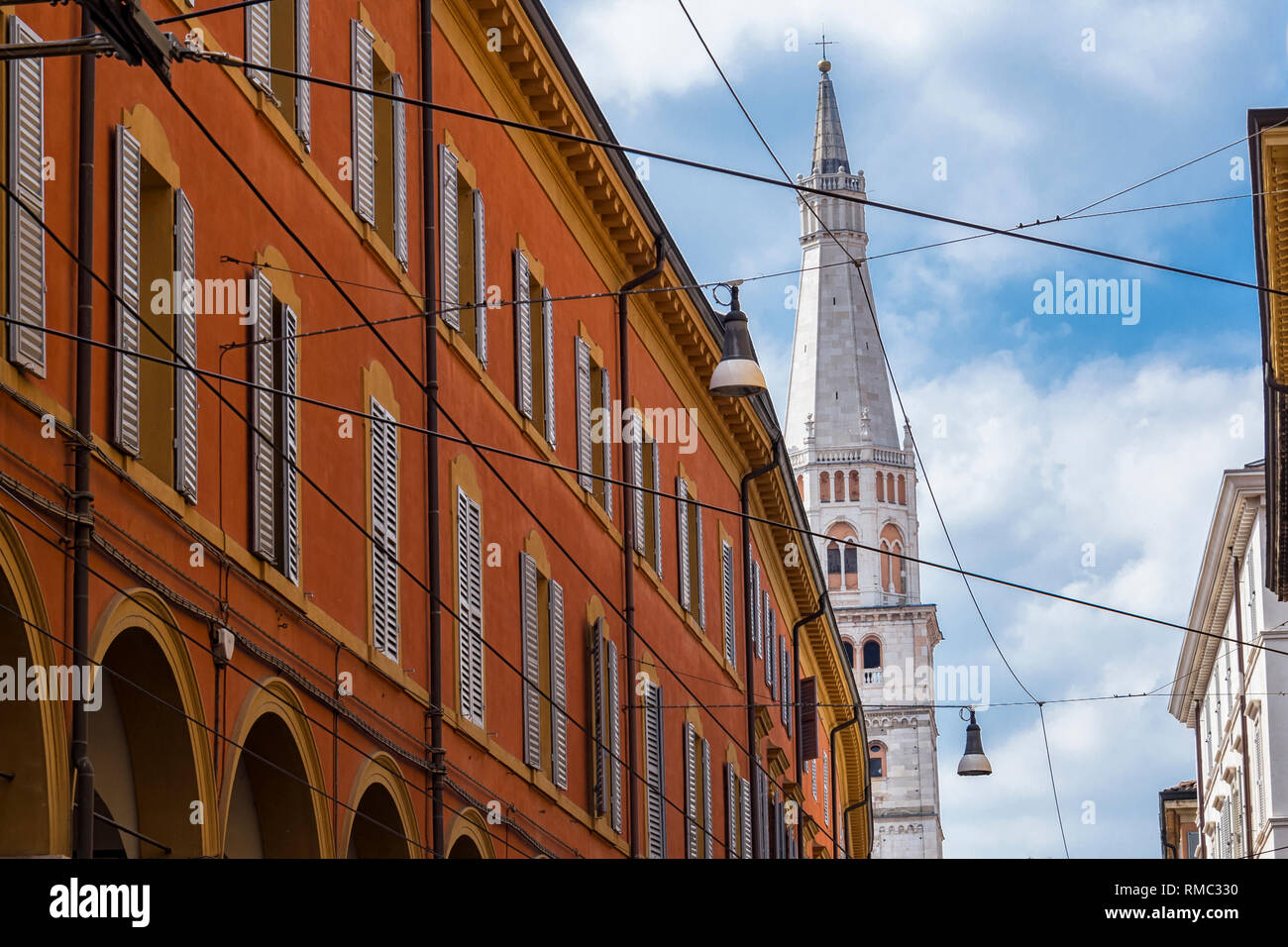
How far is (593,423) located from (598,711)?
149 inches

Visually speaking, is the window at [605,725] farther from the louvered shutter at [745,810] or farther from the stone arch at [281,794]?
the louvered shutter at [745,810]

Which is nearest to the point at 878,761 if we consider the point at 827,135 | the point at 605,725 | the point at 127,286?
the point at 827,135

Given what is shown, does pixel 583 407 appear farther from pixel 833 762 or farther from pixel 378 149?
pixel 833 762

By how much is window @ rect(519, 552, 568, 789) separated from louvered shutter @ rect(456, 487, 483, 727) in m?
1.91

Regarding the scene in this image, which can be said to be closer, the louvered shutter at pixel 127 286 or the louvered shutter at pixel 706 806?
the louvered shutter at pixel 127 286

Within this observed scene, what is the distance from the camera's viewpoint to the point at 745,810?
Answer: 132ft

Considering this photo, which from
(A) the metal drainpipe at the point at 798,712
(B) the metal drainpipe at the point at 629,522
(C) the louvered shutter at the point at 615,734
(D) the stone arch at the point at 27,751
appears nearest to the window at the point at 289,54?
(D) the stone arch at the point at 27,751

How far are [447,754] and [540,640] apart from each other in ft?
13.9

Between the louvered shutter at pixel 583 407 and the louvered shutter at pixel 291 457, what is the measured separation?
33.1 feet

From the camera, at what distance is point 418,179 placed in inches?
886

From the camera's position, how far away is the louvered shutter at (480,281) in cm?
2388

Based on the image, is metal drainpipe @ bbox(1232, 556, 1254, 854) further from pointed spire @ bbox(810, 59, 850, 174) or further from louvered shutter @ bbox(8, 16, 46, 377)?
pointed spire @ bbox(810, 59, 850, 174)

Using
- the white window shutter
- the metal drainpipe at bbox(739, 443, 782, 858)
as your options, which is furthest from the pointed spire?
the white window shutter

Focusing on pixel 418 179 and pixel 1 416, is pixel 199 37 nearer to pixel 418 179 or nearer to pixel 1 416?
pixel 1 416
